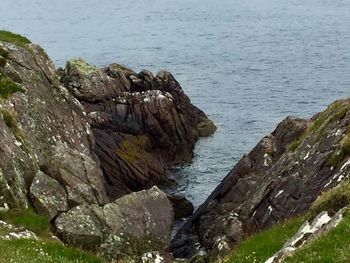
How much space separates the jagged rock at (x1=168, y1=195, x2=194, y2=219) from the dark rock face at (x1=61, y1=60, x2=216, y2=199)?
6.33m

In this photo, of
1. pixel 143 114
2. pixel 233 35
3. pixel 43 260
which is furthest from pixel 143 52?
pixel 43 260

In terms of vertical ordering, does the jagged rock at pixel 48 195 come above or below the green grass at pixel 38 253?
below

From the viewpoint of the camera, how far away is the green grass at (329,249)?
16.0 metres

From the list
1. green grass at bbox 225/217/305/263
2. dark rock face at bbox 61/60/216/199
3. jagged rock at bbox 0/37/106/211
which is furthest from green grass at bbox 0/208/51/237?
dark rock face at bbox 61/60/216/199

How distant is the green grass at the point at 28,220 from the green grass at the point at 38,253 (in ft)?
13.7

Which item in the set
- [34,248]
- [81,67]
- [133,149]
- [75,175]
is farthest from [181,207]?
[34,248]

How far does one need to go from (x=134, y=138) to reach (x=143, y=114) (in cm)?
463

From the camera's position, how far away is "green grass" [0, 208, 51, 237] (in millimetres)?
28203

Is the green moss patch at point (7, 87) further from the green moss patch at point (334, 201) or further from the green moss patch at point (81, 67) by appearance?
the green moss patch at point (81, 67)

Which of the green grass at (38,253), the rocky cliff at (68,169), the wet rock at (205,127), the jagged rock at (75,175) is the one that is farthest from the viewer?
the wet rock at (205,127)

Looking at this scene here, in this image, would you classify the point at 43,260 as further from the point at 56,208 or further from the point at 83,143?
the point at 83,143

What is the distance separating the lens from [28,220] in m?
28.6

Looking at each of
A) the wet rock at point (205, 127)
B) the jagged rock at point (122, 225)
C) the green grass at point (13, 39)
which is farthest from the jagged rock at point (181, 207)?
the wet rock at point (205, 127)

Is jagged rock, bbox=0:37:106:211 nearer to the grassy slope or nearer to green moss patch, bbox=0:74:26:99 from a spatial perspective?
green moss patch, bbox=0:74:26:99
